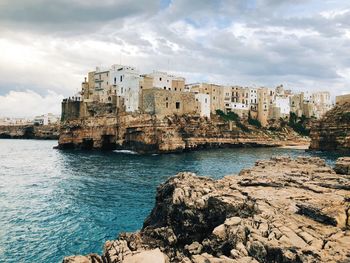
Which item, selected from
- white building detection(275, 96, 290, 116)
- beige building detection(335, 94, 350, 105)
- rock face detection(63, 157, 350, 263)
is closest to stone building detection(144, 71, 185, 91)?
beige building detection(335, 94, 350, 105)

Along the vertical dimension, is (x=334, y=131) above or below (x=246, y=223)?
above

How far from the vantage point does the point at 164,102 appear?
8800cm

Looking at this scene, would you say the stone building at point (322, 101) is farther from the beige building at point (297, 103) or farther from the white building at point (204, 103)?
the white building at point (204, 103)

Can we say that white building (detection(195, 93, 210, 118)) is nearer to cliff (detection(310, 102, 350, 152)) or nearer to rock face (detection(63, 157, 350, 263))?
cliff (detection(310, 102, 350, 152))

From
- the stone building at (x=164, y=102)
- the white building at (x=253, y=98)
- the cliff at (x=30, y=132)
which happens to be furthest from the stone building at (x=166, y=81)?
the cliff at (x=30, y=132)

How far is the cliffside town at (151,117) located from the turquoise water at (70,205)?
27059 millimetres

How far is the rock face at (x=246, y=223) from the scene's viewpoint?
11.7 meters

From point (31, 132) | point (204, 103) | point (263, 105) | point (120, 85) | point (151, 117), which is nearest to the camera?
point (151, 117)

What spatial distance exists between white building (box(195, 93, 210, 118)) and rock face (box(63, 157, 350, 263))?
258 feet

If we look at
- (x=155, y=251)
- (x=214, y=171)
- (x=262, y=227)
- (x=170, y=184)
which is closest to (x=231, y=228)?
(x=262, y=227)

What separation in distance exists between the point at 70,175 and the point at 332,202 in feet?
130

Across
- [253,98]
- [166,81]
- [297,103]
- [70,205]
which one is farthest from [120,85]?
[297,103]

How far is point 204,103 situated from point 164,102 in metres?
17.4

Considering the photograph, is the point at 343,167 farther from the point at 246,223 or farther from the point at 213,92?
the point at 213,92
